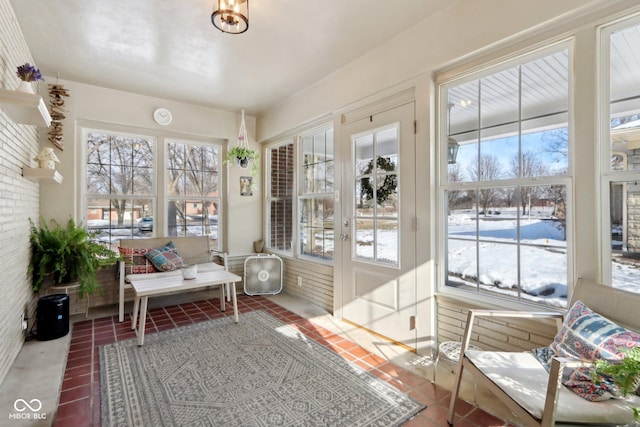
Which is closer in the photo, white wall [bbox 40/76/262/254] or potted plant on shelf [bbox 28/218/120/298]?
potted plant on shelf [bbox 28/218/120/298]

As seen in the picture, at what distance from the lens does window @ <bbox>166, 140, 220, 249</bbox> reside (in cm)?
456

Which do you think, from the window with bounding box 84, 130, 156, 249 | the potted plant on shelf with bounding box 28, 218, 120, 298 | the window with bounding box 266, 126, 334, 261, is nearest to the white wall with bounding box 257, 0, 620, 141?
the window with bounding box 266, 126, 334, 261

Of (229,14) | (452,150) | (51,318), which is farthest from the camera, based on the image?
(51,318)

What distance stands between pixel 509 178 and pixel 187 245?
3.95 m

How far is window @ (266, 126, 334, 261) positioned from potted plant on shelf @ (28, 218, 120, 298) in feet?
7.62

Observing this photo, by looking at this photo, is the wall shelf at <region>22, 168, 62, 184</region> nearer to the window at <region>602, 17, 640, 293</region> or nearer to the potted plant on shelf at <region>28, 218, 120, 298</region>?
the potted plant on shelf at <region>28, 218, 120, 298</region>

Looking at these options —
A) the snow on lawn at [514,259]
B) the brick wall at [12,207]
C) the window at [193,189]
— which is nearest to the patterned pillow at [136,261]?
the window at [193,189]

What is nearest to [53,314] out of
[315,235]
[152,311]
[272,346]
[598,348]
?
[152,311]

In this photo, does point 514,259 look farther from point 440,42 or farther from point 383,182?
point 440,42

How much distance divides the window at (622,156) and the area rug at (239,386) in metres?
1.47

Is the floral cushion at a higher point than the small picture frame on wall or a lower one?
lower

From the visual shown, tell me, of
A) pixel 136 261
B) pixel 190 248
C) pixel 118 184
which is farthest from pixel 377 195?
pixel 118 184

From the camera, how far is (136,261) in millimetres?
3881

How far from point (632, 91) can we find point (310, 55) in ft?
8.22
